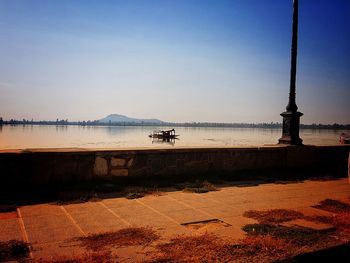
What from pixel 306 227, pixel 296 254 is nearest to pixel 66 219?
pixel 296 254

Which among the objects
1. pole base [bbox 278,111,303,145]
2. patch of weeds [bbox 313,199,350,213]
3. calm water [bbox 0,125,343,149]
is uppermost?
pole base [bbox 278,111,303,145]

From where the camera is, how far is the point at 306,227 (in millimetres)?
3572

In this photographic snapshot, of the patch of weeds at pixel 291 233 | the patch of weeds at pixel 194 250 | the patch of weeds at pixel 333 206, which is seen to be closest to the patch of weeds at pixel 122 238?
the patch of weeds at pixel 194 250

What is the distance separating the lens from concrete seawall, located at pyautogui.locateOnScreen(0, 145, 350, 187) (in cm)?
509

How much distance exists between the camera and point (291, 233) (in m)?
3.36

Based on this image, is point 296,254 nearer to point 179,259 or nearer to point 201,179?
point 179,259

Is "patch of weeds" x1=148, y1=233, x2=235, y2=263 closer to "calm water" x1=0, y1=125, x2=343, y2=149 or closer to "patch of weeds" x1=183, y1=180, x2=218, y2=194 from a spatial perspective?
"patch of weeds" x1=183, y1=180, x2=218, y2=194

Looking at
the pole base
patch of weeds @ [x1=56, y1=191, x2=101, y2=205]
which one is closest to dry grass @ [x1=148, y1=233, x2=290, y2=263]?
patch of weeds @ [x1=56, y1=191, x2=101, y2=205]

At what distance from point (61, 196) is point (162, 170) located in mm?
2240

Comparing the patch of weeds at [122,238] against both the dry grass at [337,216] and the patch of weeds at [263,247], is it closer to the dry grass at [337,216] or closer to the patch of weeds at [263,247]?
the patch of weeds at [263,247]

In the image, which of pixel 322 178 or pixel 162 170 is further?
pixel 322 178

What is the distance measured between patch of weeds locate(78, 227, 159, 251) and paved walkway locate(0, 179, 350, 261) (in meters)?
0.12

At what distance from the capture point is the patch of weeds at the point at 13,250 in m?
2.67

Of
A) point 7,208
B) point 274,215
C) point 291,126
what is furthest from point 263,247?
point 291,126
